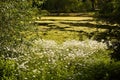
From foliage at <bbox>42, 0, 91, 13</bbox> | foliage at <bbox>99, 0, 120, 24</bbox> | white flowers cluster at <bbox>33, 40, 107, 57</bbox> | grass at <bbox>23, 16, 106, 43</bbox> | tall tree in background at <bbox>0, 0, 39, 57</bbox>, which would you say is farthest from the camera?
foliage at <bbox>42, 0, 91, 13</bbox>

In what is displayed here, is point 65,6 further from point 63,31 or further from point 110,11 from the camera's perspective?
point 110,11

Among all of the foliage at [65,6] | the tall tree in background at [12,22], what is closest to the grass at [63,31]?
the tall tree in background at [12,22]

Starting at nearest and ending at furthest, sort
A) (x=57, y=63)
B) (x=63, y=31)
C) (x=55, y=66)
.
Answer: (x=55, y=66), (x=57, y=63), (x=63, y=31)

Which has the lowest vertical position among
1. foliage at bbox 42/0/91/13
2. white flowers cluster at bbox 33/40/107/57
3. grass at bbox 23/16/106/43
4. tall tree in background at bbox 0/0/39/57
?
foliage at bbox 42/0/91/13

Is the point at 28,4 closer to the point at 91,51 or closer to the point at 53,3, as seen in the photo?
the point at 91,51

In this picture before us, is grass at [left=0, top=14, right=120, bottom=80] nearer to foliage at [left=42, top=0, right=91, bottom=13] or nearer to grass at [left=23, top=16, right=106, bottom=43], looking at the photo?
grass at [left=23, top=16, right=106, bottom=43]

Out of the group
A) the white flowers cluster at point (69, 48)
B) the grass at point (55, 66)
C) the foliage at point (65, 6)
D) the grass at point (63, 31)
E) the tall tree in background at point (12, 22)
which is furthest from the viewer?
the foliage at point (65, 6)

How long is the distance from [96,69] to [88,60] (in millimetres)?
1004

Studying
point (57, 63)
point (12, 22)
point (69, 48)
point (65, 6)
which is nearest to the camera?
point (57, 63)

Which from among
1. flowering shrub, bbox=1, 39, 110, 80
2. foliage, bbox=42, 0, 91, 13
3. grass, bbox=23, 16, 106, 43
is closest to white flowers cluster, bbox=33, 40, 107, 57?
flowering shrub, bbox=1, 39, 110, 80

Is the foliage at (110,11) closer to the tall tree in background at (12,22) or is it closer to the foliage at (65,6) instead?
the tall tree in background at (12,22)

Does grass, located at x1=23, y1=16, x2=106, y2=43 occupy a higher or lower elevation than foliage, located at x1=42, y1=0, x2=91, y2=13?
higher

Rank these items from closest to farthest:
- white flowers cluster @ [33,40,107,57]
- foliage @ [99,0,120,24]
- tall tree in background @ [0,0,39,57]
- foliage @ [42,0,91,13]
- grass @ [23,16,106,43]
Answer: foliage @ [99,0,120,24] < tall tree in background @ [0,0,39,57] < white flowers cluster @ [33,40,107,57] < grass @ [23,16,106,43] < foliage @ [42,0,91,13]

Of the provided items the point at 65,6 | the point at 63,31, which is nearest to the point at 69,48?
the point at 63,31
